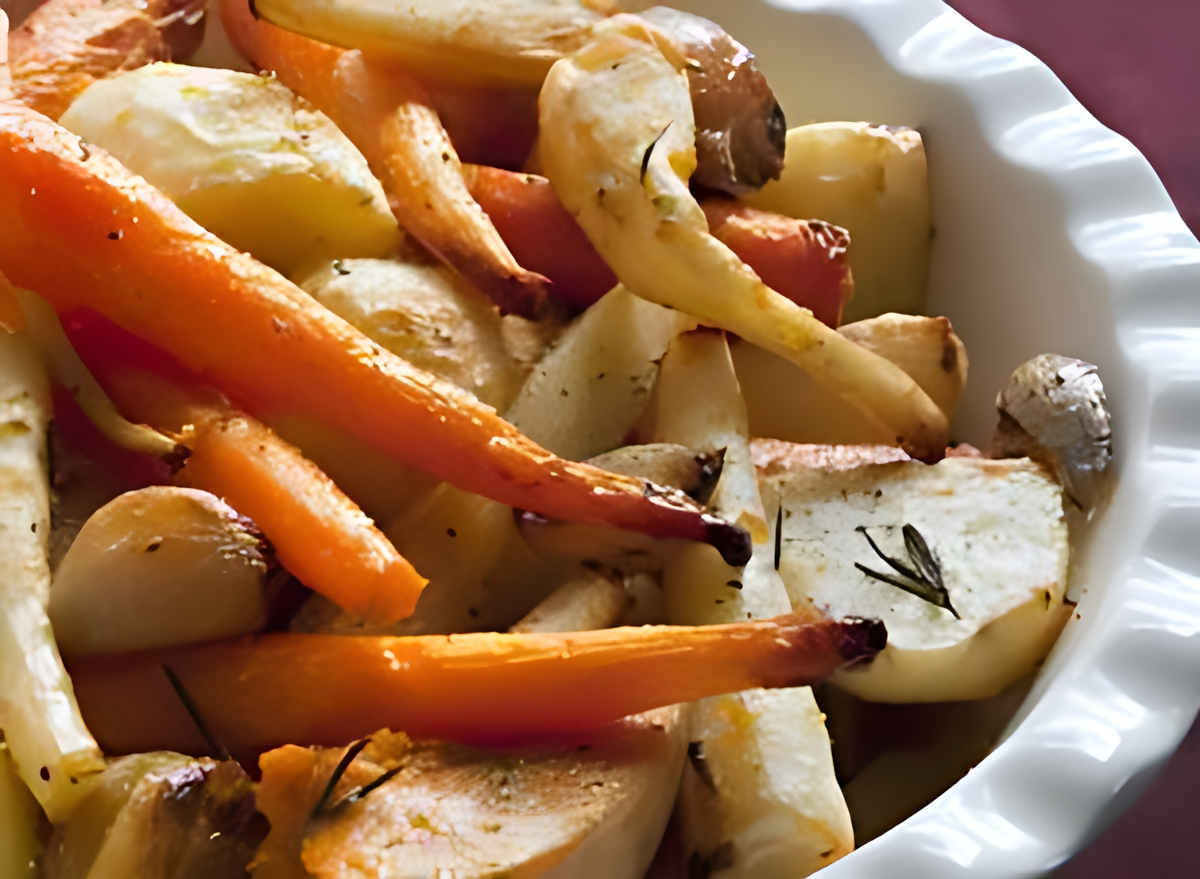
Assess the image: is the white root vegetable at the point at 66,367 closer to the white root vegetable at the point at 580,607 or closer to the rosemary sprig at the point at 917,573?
the white root vegetable at the point at 580,607

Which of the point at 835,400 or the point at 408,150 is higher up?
the point at 408,150

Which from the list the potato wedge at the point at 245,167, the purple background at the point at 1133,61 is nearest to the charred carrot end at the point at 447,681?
Result: the potato wedge at the point at 245,167

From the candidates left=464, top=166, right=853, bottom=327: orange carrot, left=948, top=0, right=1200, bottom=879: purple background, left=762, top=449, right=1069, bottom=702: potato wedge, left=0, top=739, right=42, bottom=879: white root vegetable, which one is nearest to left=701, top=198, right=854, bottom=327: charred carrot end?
left=464, top=166, right=853, bottom=327: orange carrot

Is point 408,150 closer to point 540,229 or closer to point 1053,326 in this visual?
point 540,229

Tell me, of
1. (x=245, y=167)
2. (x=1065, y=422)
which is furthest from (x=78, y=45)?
(x=1065, y=422)

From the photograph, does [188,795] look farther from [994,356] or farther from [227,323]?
[994,356]

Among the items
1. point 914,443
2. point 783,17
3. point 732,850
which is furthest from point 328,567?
point 783,17

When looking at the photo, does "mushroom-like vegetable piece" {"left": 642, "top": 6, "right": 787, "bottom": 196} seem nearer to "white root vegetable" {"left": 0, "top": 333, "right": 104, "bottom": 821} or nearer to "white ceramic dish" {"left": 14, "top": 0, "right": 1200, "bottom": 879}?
"white ceramic dish" {"left": 14, "top": 0, "right": 1200, "bottom": 879}
